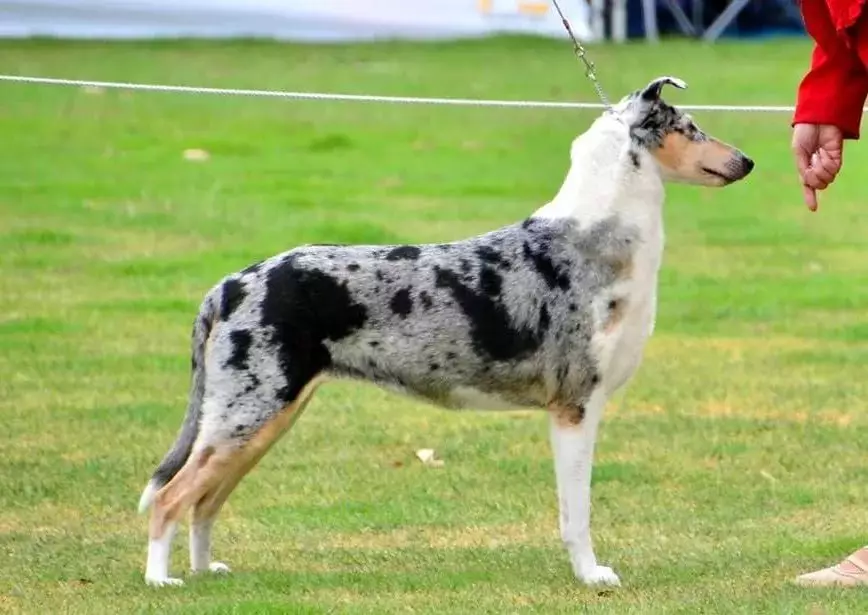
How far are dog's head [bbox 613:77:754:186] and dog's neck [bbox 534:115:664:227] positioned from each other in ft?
0.13

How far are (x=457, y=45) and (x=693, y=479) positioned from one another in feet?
79.9

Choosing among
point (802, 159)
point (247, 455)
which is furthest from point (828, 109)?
point (247, 455)

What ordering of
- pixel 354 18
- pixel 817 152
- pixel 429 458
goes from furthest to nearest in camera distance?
pixel 354 18, pixel 429 458, pixel 817 152

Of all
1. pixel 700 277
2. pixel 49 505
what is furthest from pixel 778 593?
pixel 700 277

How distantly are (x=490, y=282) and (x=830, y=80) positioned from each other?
1398 millimetres

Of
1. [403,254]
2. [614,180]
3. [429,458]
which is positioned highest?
[614,180]

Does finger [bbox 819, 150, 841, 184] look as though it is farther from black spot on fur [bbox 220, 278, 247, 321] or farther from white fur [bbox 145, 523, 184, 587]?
white fur [bbox 145, 523, 184, 587]

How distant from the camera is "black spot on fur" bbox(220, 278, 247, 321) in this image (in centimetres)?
675

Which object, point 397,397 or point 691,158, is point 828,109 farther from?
point 397,397

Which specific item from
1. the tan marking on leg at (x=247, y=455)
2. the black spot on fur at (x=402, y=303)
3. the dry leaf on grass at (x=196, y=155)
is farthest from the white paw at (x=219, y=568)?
the dry leaf on grass at (x=196, y=155)

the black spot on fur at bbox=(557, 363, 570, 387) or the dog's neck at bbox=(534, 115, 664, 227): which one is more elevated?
the dog's neck at bbox=(534, 115, 664, 227)

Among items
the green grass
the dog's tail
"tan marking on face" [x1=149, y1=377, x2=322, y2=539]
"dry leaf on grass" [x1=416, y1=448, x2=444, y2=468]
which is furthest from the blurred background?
"tan marking on face" [x1=149, y1=377, x2=322, y2=539]

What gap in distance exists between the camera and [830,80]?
662 cm

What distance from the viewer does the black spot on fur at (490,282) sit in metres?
6.83
